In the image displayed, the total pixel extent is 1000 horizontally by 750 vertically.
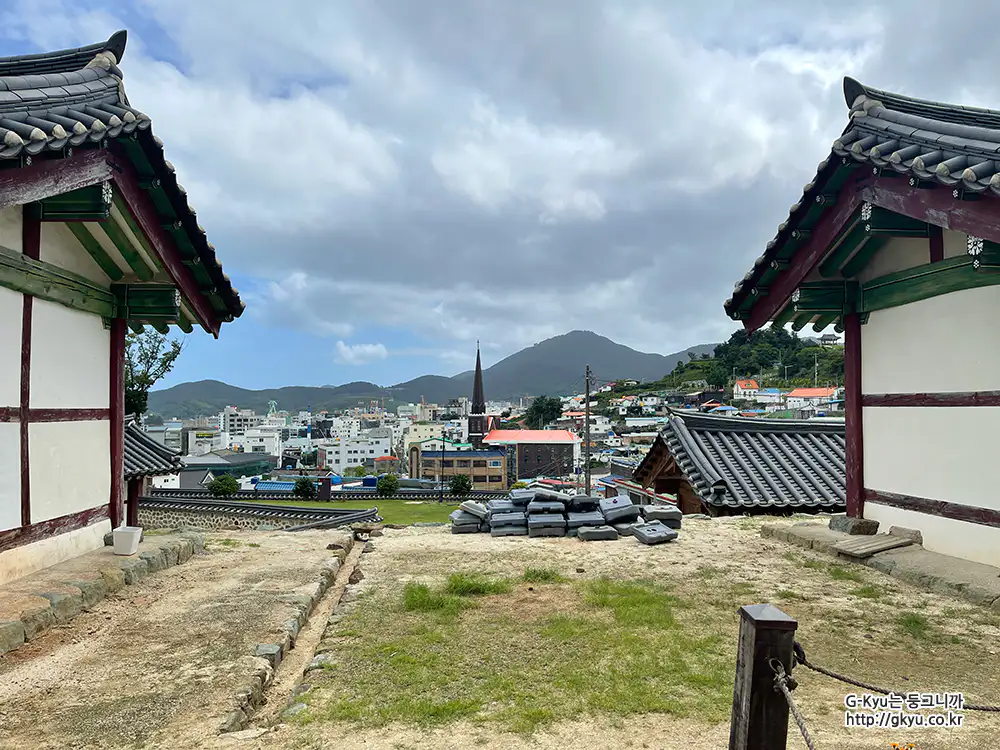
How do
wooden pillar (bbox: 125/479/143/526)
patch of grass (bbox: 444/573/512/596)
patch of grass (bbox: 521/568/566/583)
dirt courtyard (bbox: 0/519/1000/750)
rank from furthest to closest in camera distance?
wooden pillar (bbox: 125/479/143/526) < patch of grass (bbox: 521/568/566/583) < patch of grass (bbox: 444/573/512/596) < dirt courtyard (bbox: 0/519/1000/750)

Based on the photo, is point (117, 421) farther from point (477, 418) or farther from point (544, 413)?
point (544, 413)

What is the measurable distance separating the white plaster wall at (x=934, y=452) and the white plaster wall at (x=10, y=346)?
10.8 meters

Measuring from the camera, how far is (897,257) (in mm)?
8398

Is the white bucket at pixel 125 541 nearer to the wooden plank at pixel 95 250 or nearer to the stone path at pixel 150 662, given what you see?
the stone path at pixel 150 662

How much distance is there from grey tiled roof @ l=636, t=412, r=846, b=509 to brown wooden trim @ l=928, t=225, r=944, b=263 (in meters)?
5.71

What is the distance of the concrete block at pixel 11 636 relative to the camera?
527cm

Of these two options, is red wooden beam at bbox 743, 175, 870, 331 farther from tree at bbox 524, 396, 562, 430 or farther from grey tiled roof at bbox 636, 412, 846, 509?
tree at bbox 524, 396, 562, 430

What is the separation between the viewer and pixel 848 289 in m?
9.14

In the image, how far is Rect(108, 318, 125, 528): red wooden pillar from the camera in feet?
30.2

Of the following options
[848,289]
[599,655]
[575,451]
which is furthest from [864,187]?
[575,451]

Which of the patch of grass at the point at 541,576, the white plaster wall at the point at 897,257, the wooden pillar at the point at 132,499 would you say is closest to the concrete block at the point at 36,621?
the patch of grass at the point at 541,576

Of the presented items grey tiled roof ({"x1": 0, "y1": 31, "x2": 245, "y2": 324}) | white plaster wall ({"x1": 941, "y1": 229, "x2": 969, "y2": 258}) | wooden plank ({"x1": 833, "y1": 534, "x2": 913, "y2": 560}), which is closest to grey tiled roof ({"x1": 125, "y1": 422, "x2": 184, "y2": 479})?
grey tiled roof ({"x1": 0, "y1": 31, "x2": 245, "y2": 324})

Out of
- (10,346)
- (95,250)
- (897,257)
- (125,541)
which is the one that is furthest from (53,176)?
(897,257)

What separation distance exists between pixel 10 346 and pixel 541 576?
6762 millimetres
